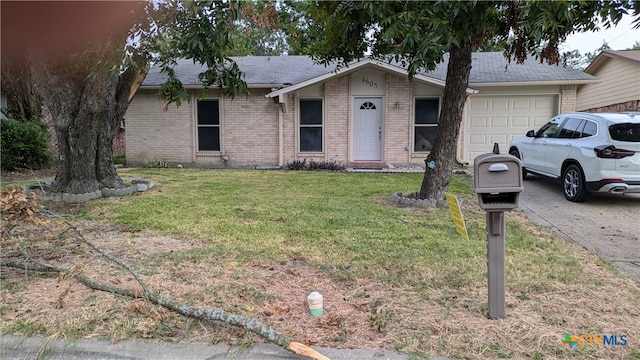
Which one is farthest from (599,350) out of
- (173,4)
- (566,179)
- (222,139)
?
(222,139)

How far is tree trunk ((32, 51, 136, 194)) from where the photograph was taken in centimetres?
716

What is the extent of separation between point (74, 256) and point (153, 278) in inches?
50.0

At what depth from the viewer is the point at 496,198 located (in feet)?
9.07

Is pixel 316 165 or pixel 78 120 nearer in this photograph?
pixel 78 120

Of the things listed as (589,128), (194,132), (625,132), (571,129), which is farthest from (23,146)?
(625,132)

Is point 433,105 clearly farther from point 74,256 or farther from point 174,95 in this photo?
point 74,256

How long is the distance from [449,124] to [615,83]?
45.9ft

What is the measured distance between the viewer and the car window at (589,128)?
24.2ft

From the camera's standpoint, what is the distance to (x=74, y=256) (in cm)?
426

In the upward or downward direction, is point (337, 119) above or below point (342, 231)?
above

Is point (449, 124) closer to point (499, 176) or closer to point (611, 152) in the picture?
point (611, 152)

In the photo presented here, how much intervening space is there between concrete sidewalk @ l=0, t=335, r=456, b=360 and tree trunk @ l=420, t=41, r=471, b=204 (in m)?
4.68

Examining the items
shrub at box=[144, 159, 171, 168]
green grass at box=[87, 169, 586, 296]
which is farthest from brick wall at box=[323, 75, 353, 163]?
shrub at box=[144, 159, 171, 168]

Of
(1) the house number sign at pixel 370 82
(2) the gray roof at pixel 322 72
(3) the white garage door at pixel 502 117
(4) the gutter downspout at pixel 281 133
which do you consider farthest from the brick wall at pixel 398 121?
(4) the gutter downspout at pixel 281 133
